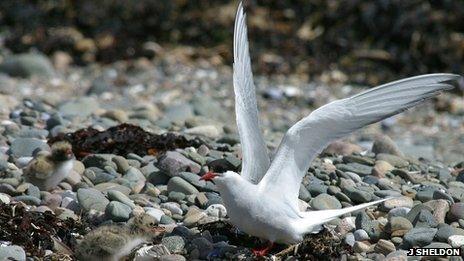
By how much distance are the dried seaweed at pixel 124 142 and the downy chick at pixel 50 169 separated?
26.2 inches

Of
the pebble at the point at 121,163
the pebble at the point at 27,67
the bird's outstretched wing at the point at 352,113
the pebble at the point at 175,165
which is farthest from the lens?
the pebble at the point at 27,67

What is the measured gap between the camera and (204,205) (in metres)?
5.06

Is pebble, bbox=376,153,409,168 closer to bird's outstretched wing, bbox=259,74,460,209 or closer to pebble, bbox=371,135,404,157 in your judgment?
pebble, bbox=371,135,404,157

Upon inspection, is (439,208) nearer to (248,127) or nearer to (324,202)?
(324,202)

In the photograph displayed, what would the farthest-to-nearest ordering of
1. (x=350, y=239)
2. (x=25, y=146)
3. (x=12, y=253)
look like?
(x=25, y=146), (x=350, y=239), (x=12, y=253)

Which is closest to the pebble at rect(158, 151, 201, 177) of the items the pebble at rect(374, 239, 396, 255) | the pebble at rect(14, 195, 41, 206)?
the pebble at rect(14, 195, 41, 206)

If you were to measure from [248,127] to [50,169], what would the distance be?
1.39 m

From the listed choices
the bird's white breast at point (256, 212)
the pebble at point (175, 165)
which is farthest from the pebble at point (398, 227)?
the pebble at point (175, 165)

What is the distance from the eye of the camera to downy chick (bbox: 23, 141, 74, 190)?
17.1 feet

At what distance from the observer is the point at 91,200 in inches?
195

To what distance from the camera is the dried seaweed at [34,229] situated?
4.45 metres

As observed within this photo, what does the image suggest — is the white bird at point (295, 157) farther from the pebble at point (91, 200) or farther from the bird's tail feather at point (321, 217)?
the pebble at point (91, 200)

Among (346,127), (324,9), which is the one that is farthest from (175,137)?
(324,9)

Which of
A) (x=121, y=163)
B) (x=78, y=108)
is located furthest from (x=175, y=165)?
(x=78, y=108)
